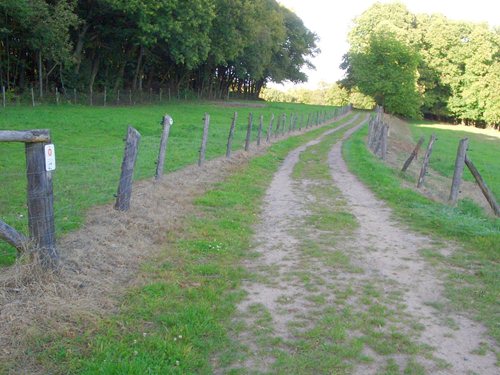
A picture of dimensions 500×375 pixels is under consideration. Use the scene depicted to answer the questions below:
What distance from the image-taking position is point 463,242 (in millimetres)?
8016

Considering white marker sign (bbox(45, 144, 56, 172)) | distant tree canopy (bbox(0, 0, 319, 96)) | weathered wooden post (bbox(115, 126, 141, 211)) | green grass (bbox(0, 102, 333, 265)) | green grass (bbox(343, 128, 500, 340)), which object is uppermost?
distant tree canopy (bbox(0, 0, 319, 96))

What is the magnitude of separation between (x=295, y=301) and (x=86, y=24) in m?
36.5

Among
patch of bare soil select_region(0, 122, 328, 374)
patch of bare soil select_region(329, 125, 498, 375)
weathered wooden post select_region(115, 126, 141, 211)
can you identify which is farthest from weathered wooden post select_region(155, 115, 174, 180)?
patch of bare soil select_region(329, 125, 498, 375)

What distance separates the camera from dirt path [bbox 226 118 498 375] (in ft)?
13.8

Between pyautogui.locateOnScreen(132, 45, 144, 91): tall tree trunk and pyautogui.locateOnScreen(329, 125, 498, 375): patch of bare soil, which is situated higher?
pyautogui.locateOnScreen(132, 45, 144, 91): tall tree trunk

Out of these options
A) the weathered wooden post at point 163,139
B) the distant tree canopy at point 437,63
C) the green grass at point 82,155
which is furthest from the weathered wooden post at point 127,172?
Result: the distant tree canopy at point 437,63

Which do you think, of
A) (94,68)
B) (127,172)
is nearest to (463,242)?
(127,172)

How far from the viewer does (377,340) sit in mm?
4531

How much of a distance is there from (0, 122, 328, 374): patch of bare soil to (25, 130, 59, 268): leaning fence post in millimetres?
218

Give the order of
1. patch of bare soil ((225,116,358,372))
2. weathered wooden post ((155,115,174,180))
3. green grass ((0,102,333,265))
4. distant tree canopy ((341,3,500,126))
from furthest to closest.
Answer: distant tree canopy ((341,3,500,126)), weathered wooden post ((155,115,174,180)), green grass ((0,102,333,265)), patch of bare soil ((225,116,358,372))

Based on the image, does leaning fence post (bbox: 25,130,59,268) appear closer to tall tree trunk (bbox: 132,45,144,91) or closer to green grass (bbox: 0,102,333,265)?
green grass (bbox: 0,102,333,265)

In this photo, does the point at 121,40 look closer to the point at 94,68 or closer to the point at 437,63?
the point at 94,68

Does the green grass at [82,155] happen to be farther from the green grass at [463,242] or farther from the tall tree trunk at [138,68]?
the tall tree trunk at [138,68]

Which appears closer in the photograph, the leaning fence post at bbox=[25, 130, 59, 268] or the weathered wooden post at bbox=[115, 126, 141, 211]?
the leaning fence post at bbox=[25, 130, 59, 268]
